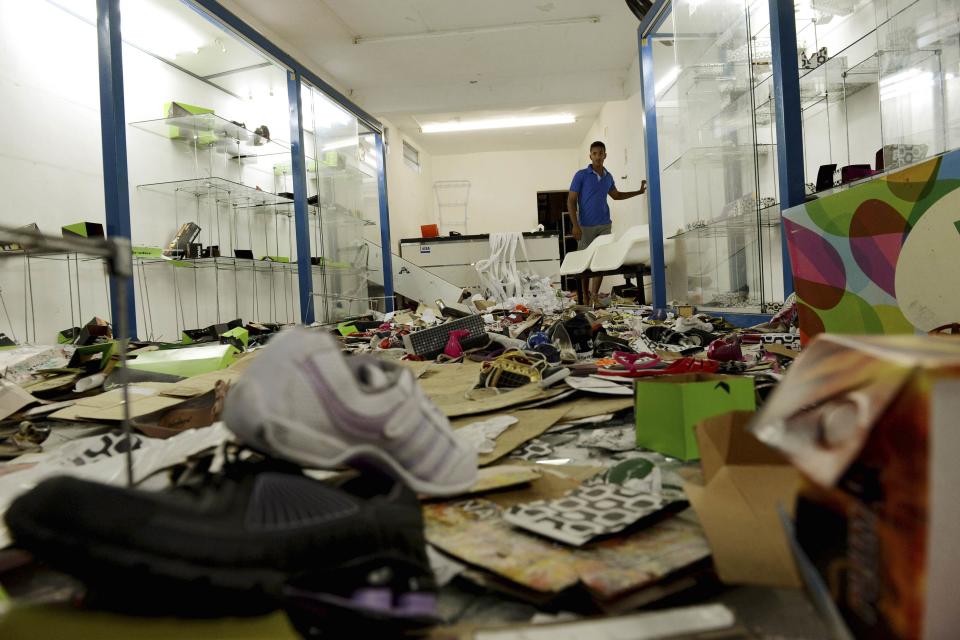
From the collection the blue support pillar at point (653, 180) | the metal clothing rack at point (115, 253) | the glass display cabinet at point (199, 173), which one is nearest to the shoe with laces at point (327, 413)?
the metal clothing rack at point (115, 253)

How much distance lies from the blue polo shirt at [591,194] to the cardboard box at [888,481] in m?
6.31

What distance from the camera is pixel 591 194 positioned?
6.72 metres

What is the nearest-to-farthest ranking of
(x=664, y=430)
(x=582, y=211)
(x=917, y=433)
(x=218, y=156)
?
(x=917, y=433), (x=664, y=430), (x=218, y=156), (x=582, y=211)

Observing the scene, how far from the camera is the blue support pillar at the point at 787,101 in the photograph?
8.61 feet

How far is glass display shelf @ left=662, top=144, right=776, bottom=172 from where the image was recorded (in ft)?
11.0

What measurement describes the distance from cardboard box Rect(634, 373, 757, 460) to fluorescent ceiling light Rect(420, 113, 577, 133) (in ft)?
31.4

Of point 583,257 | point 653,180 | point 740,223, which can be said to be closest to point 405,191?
point 583,257

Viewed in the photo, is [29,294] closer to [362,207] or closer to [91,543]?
[91,543]

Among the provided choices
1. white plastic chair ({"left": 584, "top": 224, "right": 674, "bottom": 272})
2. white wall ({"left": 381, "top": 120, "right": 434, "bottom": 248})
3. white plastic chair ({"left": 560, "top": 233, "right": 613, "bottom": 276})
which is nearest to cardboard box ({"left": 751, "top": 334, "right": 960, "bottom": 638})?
white plastic chair ({"left": 584, "top": 224, "right": 674, "bottom": 272})

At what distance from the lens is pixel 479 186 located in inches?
490

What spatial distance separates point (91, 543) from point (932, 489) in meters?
0.63

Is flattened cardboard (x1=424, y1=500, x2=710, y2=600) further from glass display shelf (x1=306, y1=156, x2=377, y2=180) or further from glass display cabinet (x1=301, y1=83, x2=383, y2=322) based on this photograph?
glass display shelf (x1=306, y1=156, x2=377, y2=180)

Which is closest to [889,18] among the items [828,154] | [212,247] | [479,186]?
[828,154]

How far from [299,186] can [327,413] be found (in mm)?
5093
